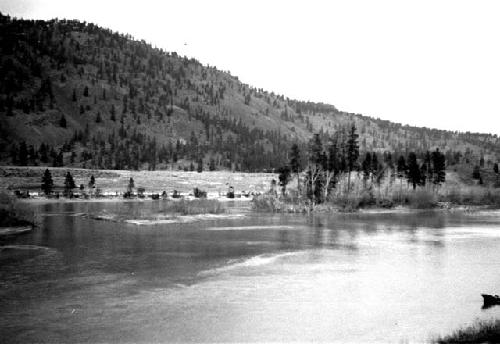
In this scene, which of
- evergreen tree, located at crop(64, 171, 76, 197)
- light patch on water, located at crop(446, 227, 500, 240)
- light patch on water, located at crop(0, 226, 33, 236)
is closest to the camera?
light patch on water, located at crop(446, 227, 500, 240)

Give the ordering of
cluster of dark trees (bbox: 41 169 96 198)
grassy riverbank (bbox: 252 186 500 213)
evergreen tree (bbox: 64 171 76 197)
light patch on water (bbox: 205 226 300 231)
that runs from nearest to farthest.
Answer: light patch on water (bbox: 205 226 300 231), grassy riverbank (bbox: 252 186 500 213), cluster of dark trees (bbox: 41 169 96 198), evergreen tree (bbox: 64 171 76 197)

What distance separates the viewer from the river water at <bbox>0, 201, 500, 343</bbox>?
18516 mm

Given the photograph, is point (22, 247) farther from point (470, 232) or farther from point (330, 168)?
point (330, 168)

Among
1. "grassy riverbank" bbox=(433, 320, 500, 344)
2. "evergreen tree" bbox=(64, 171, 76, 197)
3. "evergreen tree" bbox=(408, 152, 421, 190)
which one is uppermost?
"evergreen tree" bbox=(408, 152, 421, 190)

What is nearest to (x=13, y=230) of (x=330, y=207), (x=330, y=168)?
(x=330, y=207)

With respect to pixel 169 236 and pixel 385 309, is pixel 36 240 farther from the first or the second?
pixel 385 309

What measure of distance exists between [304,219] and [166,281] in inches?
1514

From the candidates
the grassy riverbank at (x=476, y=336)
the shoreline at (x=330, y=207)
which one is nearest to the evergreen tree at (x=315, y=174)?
the shoreline at (x=330, y=207)

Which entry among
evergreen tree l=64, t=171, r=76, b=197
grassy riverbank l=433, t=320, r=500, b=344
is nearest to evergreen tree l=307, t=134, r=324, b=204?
evergreen tree l=64, t=171, r=76, b=197

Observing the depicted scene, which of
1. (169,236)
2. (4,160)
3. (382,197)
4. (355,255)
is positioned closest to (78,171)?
(4,160)

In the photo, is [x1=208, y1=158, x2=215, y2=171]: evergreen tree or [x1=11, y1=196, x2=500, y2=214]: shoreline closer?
[x1=11, y1=196, x2=500, y2=214]: shoreline

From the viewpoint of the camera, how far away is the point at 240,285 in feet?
83.0

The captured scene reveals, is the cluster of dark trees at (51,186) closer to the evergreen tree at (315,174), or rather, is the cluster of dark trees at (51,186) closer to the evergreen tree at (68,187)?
the evergreen tree at (68,187)

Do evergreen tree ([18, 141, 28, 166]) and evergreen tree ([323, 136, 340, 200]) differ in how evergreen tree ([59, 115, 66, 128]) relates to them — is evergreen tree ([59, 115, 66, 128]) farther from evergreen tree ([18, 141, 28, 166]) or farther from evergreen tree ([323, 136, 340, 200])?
evergreen tree ([323, 136, 340, 200])
